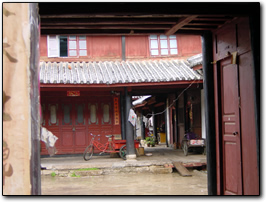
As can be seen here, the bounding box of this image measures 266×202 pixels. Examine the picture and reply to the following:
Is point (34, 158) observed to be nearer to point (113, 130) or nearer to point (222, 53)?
point (222, 53)

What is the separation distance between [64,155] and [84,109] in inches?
78.3

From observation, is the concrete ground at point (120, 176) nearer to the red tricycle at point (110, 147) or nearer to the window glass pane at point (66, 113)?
the red tricycle at point (110, 147)

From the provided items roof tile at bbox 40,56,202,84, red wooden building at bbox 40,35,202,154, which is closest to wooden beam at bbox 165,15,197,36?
roof tile at bbox 40,56,202,84

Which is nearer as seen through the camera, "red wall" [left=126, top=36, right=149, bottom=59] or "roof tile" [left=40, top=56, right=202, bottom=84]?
"roof tile" [left=40, top=56, right=202, bottom=84]

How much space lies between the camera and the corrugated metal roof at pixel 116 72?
12655 millimetres

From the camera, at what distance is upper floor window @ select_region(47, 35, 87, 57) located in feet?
48.7

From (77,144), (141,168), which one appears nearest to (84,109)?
(77,144)

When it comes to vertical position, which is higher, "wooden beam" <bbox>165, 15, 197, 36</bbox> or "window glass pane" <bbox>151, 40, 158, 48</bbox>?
"window glass pane" <bbox>151, 40, 158, 48</bbox>

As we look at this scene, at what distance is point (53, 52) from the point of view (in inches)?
585

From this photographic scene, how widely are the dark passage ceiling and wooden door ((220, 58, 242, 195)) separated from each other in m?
0.80

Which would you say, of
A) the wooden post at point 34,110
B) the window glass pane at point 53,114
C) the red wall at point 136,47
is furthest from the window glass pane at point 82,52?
the wooden post at point 34,110

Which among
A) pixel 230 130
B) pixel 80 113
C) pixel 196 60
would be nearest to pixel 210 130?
pixel 230 130

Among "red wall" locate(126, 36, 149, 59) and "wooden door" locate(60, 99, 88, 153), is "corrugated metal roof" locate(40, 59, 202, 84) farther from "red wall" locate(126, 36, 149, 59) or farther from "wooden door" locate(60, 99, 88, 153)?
"wooden door" locate(60, 99, 88, 153)

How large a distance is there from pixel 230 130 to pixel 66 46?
35.4 feet
